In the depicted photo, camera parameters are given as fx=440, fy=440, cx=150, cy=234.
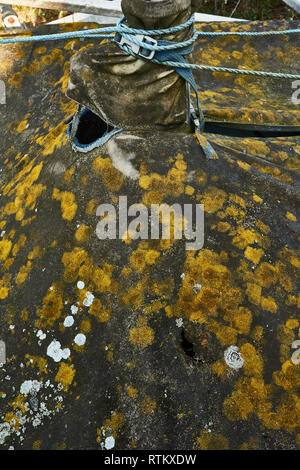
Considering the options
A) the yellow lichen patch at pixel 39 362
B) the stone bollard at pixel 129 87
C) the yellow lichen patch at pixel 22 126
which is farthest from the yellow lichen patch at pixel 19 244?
the yellow lichen patch at pixel 22 126

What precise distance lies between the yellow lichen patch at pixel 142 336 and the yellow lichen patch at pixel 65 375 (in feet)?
0.74

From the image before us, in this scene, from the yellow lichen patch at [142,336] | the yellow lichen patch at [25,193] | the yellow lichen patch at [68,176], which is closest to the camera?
the yellow lichen patch at [142,336]

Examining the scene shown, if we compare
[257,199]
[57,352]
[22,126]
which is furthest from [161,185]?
[22,126]

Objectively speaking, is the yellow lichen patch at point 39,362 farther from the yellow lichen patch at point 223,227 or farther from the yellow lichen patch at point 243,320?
the yellow lichen patch at point 223,227

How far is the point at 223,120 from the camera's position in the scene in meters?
2.17

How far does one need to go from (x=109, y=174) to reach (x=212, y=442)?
38.0 inches

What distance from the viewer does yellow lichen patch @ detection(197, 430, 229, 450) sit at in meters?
1.35

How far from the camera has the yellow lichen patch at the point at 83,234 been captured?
1.60 meters

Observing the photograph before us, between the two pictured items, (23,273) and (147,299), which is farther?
(23,273)

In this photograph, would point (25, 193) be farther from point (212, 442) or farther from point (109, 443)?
point (212, 442)

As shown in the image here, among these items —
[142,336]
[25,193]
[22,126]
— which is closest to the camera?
[142,336]

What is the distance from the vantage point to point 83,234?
5.27 ft
